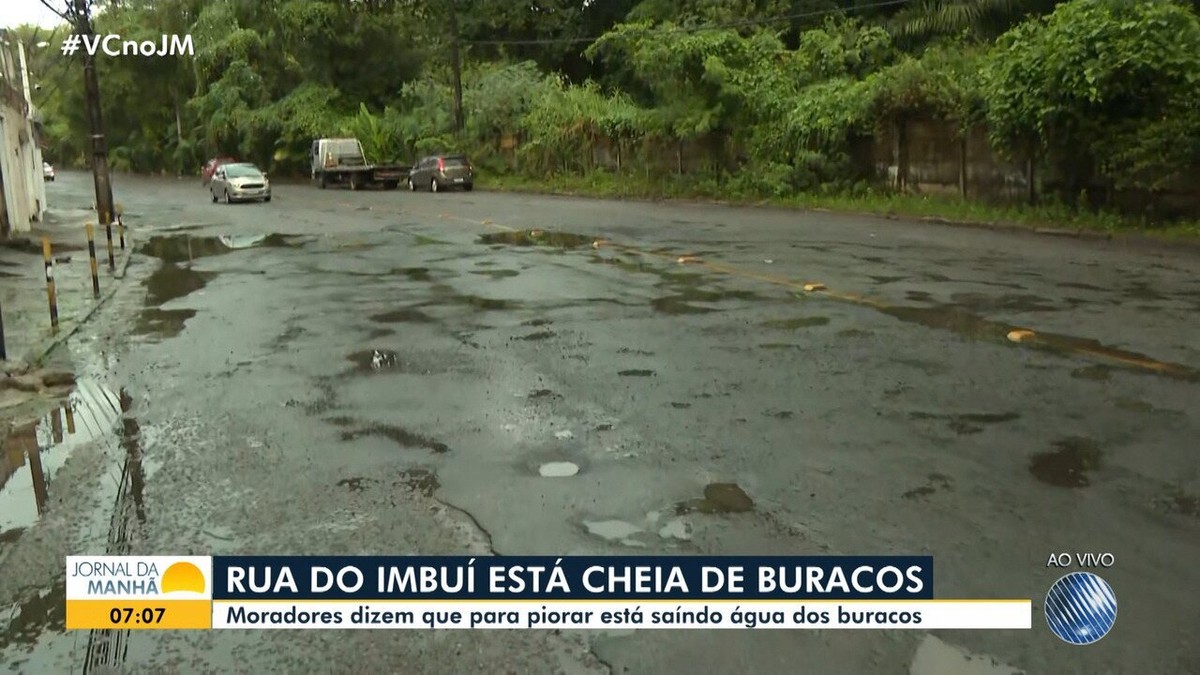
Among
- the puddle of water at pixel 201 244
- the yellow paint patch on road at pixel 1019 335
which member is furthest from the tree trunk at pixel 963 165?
the yellow paint patch on road at pixel 1019 335

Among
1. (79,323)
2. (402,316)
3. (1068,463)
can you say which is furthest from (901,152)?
(1068,463)

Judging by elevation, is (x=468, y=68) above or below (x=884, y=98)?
above

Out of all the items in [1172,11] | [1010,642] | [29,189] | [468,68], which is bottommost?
[1010,642]

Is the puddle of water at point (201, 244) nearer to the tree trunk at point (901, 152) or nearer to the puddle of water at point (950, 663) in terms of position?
the tree trunk at point (901, 152)

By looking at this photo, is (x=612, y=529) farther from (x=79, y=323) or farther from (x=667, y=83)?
(x=667, y=83)

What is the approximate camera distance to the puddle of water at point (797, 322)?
421 inches

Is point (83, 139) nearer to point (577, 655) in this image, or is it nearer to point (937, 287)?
point (937, 287)

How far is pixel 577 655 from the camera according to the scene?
167 inches

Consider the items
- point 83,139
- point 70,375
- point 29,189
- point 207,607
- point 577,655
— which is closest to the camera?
point 577,655

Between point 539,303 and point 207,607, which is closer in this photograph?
point 207,607

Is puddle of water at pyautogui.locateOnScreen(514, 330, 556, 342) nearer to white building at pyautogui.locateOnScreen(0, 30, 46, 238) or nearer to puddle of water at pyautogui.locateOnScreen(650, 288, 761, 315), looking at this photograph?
puddle of water at pyautogui.locateOnScreen(650, 288, 761, 315)

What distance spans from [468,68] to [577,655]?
56.7m

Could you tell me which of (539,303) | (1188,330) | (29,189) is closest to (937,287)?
(1188,330)

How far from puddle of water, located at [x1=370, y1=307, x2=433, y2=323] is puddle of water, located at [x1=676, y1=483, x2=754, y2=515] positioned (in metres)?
6.45
